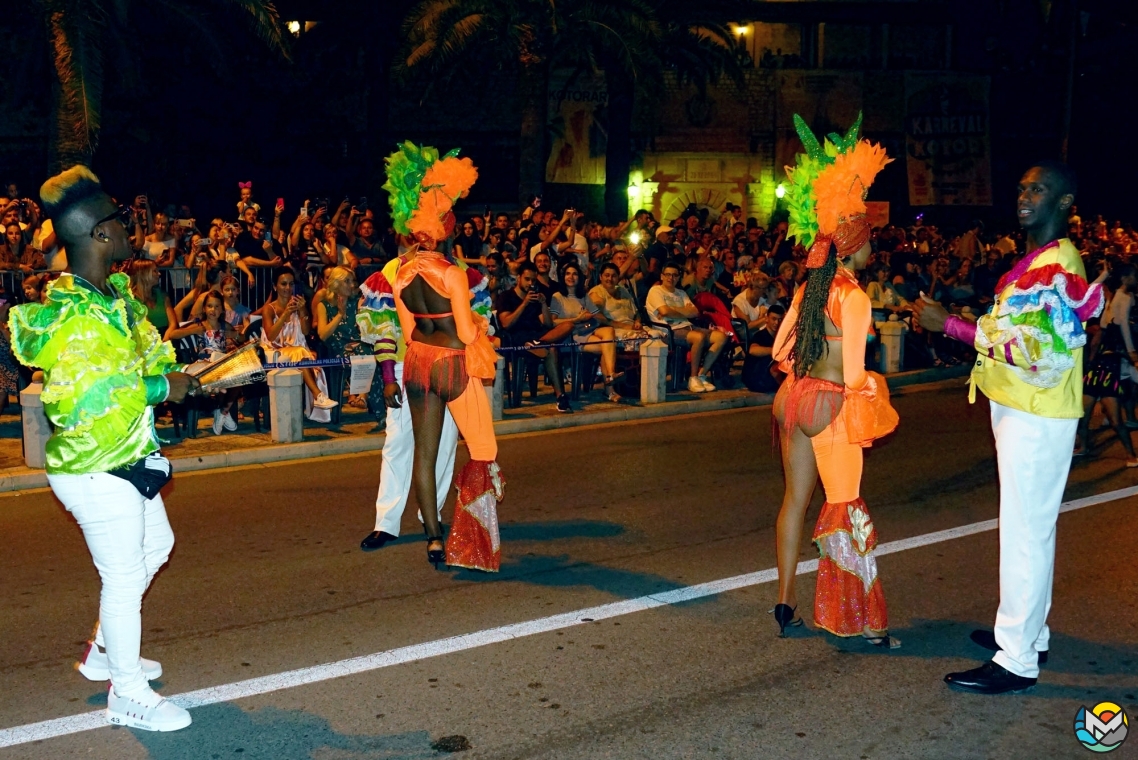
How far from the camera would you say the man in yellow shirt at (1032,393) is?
5.69m

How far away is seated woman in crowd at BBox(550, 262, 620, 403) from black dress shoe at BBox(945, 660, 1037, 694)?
9.24 metres

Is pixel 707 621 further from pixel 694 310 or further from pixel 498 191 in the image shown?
pixel 498 191

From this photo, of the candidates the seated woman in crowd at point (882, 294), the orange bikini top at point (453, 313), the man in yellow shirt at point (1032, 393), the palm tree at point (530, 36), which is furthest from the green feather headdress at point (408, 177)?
the palm tree at point (530, 36)

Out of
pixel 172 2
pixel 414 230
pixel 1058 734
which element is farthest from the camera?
pixel 172 2

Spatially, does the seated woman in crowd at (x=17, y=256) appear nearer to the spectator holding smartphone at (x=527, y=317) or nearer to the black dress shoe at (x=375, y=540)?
the spectator holding smartphone at (x=527, y=317)

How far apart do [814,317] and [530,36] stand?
65.0ft

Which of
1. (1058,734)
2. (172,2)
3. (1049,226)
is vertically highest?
(172,2)

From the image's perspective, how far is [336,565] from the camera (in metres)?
7.86

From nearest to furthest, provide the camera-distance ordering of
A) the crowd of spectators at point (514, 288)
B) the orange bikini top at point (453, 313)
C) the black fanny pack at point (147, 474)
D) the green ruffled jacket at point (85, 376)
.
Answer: the green ruffled jacket at point (85, 376), the black fanny pack at point (147, 474), the orange bikini top at point (453, 313), the crowd of spectators at point (514, 288)

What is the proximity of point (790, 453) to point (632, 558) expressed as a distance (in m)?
1.93

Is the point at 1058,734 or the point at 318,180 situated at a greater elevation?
the point at 318,180

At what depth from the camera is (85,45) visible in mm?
16797

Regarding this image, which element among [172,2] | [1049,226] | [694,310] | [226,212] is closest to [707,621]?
[1049,226]

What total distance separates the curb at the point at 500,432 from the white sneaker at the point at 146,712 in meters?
4.12
